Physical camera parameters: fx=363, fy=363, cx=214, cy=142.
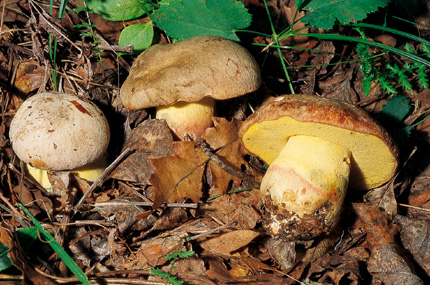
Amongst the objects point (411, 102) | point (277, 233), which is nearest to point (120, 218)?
point (277, 233)

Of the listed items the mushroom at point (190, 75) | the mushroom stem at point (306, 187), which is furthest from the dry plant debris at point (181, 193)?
the mushroom at point (190, 75)

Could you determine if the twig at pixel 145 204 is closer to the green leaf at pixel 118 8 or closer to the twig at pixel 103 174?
the twig at pixel 103 174

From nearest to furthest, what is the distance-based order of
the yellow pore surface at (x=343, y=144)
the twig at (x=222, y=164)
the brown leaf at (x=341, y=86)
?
the yellow pore surface at (x=343, y=144)
the twig at (x=222, y=164)
the brown leaf at (x=341, y=86)

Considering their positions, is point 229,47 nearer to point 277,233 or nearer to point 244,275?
point 277,233

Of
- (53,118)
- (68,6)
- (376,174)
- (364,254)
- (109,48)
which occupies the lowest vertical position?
(364,254)

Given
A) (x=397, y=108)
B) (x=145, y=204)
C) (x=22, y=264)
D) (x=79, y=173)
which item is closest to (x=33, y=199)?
(x=79, y=173)

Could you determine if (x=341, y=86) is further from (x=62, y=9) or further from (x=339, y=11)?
(x=62, y=9)
